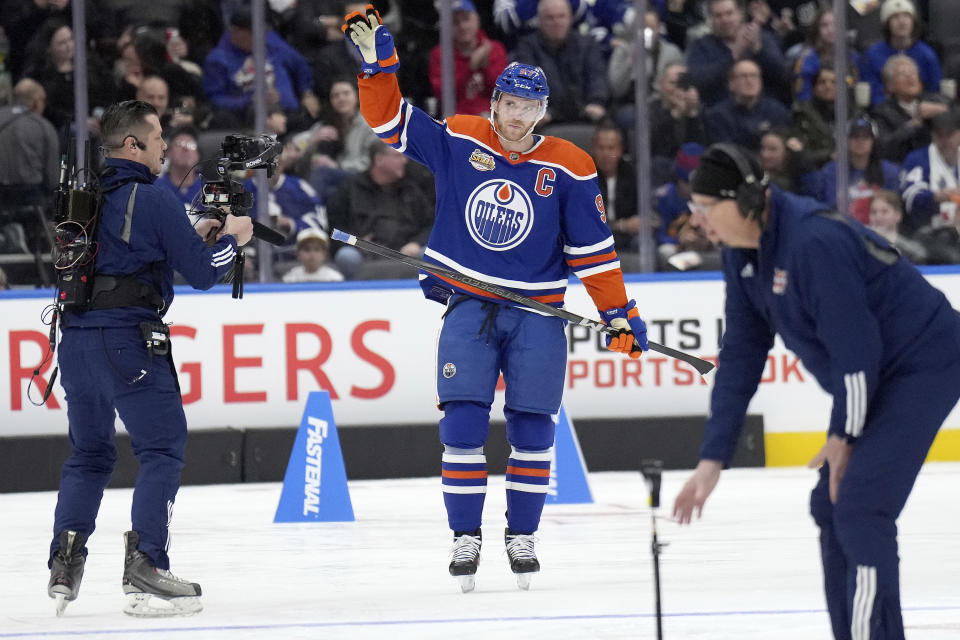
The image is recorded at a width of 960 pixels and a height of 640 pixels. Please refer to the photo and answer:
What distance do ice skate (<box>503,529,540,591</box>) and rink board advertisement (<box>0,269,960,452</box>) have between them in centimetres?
322

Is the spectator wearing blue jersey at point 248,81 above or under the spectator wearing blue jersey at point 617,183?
above

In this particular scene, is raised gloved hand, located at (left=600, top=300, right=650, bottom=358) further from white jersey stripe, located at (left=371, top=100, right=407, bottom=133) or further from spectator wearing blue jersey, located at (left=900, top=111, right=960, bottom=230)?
spectator wearing blue jersey, located at (left=900, top=111, right=960, bottom=230)

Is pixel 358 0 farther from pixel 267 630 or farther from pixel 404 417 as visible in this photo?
pixel 267 630

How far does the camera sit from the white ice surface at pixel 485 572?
3.91m

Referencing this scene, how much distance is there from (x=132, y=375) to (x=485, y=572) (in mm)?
1374

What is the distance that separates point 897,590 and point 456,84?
219 inches

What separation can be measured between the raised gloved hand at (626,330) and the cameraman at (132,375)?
4.33ft

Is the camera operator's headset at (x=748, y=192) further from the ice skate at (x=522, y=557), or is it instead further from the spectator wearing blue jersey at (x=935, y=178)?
the spectator wearing blue jersey at (x=935, y=178)

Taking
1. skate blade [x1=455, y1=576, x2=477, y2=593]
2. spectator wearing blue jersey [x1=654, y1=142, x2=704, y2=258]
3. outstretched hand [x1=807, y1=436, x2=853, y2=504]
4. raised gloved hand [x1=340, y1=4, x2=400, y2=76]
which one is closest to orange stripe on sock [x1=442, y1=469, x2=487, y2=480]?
skate blade [x1=455, y1=576, x2=477, y2=593]

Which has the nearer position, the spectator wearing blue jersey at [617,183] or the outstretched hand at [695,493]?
the outstretched hand at [695,493]

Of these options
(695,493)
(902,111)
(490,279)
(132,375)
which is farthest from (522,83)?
(902,111)

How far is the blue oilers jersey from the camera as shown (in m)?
4.78

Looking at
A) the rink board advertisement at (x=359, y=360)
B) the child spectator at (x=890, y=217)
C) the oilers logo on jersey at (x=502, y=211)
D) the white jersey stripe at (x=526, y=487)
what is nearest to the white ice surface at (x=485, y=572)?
the white jersey stripe at (x=526, y=487)

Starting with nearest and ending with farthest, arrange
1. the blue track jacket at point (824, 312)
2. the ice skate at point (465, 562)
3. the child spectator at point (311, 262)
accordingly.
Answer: the blue track jacket at point (824, 312), the ice skate at point (465, 562), the child spectator at point (311, 262)
